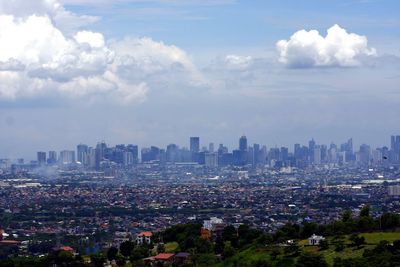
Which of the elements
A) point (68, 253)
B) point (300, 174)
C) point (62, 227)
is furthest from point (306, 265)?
point (300, 174)

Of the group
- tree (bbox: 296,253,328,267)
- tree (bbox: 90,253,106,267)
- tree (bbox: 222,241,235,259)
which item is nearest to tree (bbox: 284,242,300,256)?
tree (bbox: 296,253,328,267)

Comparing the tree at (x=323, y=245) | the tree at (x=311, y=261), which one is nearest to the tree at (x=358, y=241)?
the tree at (x=323, y=245)

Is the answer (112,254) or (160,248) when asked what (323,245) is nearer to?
(112,254)

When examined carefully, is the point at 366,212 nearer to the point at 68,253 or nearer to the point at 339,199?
the point at 68,253

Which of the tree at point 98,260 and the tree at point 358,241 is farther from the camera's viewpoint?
the tree at point 98,260

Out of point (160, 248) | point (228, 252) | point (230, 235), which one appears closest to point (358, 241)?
point (228, 252)

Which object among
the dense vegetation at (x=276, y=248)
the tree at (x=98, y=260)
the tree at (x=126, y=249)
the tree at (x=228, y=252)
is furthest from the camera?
the tree at (x=126, y=249)

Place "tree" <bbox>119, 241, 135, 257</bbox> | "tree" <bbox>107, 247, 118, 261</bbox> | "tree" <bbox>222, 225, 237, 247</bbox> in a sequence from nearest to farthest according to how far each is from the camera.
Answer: "tree" <bbox>107, 247, 118, 261</bbox> < "tree" <bbox>119, 241, 135, 257</bbox> < "tree" <bbox>222, 225, 237, 247</bbox>

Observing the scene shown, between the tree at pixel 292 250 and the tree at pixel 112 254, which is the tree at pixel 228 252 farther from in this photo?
the tree at pixel 112 254

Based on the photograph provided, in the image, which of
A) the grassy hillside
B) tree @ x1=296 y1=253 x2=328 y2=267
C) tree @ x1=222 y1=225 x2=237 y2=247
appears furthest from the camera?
tree @ x1=222 y1=225 x2=237 y2=247

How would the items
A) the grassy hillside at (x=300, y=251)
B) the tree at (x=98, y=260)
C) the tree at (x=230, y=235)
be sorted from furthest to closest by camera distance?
the tree at (x=230, y=235) < the tree at (x=98, y=260) < the grassy hillside at (x=300, y=251)

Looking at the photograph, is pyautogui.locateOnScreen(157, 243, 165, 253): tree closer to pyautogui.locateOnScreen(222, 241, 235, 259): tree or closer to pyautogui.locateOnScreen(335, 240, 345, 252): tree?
pyautogui.locateOnScreen(222, 241, 235, 259): tree

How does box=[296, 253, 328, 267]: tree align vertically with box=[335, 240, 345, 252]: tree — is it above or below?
below

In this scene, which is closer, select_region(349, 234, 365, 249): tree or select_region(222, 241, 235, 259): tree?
select_region(349, 234, 365, 249): tree
